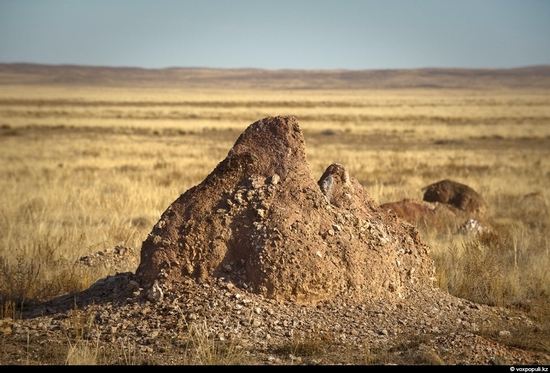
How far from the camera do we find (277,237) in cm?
560

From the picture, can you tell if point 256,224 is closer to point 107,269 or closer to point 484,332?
point 484,332

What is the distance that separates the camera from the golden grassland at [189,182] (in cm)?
732

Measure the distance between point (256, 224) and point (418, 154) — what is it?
2171 centimetres

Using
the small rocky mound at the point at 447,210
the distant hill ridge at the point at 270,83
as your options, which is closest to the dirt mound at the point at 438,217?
the small rocky mound at the point at 447,210

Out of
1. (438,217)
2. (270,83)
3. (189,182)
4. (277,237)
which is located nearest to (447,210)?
(438,217)

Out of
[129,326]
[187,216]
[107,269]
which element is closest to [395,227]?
[187,216]

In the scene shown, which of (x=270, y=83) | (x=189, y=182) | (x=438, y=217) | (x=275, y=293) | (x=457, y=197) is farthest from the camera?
(x=270, y=83)

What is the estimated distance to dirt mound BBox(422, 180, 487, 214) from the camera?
11.7 m

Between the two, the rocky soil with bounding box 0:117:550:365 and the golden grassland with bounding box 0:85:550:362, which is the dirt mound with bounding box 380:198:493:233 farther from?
the rocky soil with bounding box 0:117:550:365

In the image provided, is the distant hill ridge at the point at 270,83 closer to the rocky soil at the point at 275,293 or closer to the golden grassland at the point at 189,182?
the golden grassland at the point at 189,182

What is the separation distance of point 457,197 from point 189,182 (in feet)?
27.0

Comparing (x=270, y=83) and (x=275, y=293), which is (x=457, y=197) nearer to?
(x=275, y=293)

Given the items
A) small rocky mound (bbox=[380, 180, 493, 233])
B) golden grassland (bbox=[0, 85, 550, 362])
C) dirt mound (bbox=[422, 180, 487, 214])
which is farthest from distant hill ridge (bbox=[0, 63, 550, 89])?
small rocky mound (bbox=[380, 180, 493, 233])

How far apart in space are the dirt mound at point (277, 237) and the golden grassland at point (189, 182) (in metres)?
1.24
